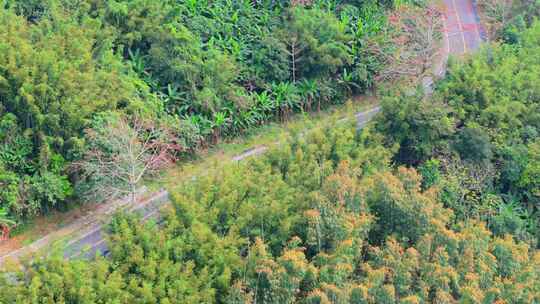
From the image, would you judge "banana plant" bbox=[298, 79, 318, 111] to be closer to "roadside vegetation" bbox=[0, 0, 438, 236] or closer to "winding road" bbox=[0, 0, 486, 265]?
"roadside vegetation" bbox=[0, 0, 438, 236]

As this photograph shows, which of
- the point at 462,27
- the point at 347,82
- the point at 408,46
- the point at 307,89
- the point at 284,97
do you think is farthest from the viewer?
the point at 462,27

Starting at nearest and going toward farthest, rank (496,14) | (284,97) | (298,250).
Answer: (298,250), (284,97), (496,14)

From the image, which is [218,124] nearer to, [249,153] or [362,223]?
[249,153]

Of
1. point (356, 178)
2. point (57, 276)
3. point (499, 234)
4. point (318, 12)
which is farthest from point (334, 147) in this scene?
point (57, 276)

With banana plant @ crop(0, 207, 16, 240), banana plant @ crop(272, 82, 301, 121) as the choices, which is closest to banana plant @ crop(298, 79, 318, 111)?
banana plant @ crop(272, 82, 301, 121)

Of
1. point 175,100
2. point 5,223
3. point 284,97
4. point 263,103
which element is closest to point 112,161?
point 5,223

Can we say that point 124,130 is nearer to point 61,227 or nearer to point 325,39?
point 61,227

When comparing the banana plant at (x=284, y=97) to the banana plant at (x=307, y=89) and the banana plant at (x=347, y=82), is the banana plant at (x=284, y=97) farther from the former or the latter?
the banana plant at (x=347, y=82)
